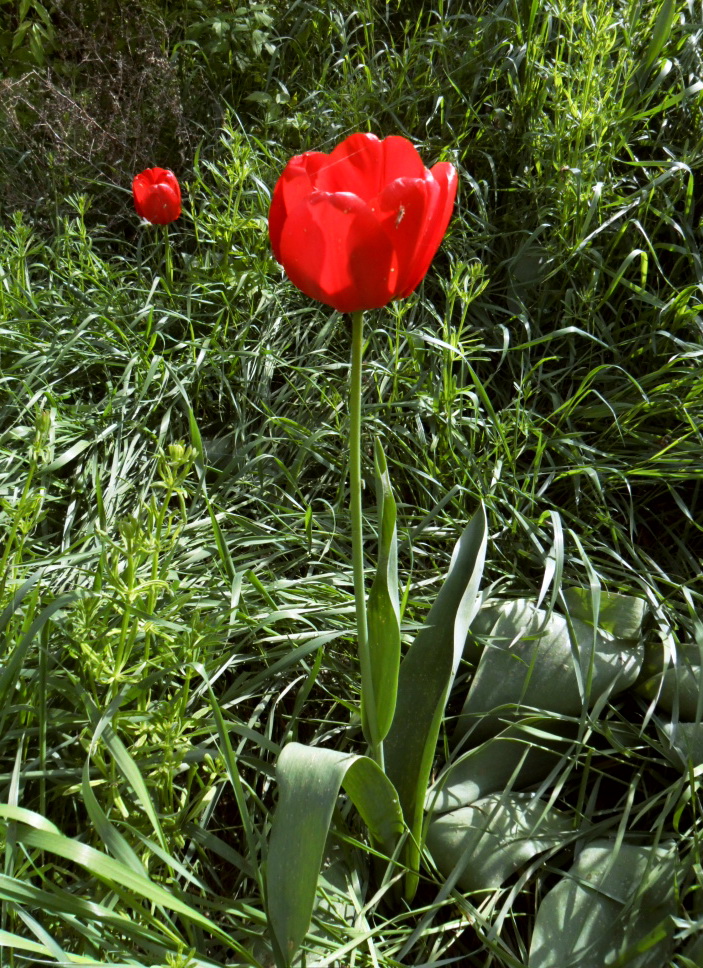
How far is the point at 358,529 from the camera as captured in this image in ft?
2.88

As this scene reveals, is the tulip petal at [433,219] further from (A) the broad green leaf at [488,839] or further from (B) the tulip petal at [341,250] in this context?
(A) the broad green leaf at [488,839]

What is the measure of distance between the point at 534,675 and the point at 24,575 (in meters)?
0.80

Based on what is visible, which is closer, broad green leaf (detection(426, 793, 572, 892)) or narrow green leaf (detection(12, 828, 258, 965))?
narrow green leaf (detection(12, 828, 258, 965))

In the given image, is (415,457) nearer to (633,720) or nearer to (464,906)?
(633,720)

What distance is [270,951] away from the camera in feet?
3.23

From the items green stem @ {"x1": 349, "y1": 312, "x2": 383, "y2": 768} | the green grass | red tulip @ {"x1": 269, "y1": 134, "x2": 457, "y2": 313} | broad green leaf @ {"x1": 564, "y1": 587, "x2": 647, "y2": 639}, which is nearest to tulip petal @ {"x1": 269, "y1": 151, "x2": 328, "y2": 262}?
red tulip @ {"x1": 269, "y1": 134, "x2": 457, "y2": 313}

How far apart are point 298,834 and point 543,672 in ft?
1.79

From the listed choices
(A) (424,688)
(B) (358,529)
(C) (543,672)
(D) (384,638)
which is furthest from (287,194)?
(C) (543,672)

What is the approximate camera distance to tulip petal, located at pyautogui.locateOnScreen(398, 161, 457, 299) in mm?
822

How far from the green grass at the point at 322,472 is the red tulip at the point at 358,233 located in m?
0.29

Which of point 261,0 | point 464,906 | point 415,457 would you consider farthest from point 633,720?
point 261,0

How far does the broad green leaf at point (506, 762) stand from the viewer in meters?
1.13

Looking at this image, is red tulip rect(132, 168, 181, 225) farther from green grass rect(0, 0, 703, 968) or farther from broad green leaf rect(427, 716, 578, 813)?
broad green leaf rect(427, 716, 578, 813)

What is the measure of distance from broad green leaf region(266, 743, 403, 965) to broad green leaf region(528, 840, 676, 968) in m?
0.33
